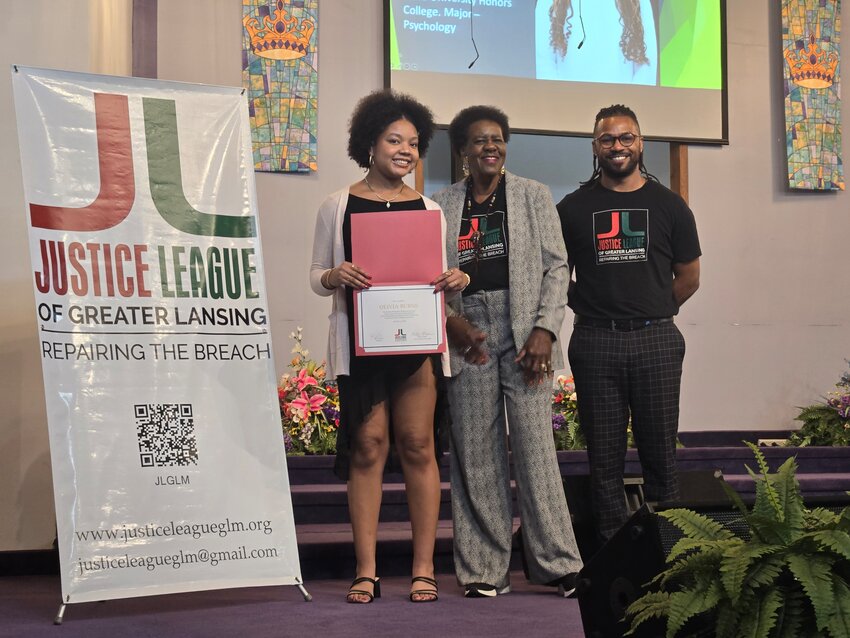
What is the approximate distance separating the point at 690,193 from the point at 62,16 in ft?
14.8

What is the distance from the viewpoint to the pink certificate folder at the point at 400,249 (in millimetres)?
3035

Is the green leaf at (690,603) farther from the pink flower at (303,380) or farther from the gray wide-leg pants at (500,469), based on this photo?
the pink flower at (303,380)

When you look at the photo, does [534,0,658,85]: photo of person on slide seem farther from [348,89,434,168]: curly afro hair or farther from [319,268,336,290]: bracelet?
[319,268,336,290]: bracelet

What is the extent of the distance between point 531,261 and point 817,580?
1.84 meters

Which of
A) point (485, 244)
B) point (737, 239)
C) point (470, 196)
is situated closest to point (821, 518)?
point (485, 244)

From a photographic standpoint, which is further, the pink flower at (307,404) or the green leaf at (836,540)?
the pink flower at (307,404)

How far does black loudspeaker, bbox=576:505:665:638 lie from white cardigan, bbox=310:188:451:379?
121cm

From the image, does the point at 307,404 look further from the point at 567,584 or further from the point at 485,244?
the point at 567,584

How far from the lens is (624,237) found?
10.6 feet

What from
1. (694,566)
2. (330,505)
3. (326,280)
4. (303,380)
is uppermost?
(326,280)

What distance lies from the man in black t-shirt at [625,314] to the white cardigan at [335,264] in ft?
1.59

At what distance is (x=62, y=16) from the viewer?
3.79 meters

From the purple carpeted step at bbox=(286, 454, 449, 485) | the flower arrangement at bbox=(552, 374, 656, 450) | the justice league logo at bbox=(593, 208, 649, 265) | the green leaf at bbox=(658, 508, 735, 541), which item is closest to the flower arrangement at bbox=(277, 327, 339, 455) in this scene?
the purple carpeted step at bbox=(286, 454, 449, 485)

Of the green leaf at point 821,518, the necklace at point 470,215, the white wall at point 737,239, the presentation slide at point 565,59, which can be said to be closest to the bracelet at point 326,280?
the necklace at point 470,215
